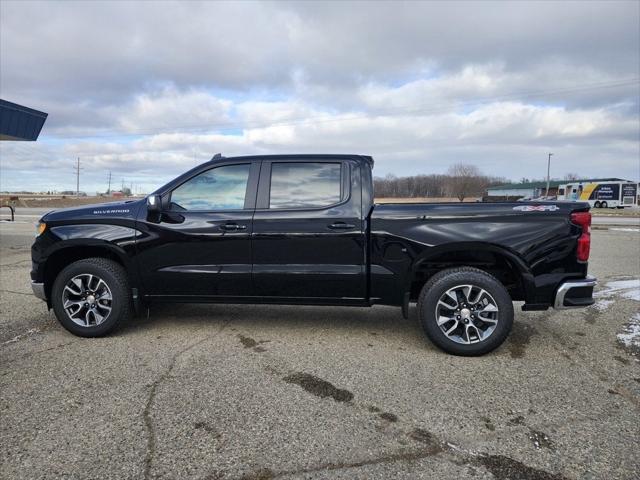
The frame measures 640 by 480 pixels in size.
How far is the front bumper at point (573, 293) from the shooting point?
407cm

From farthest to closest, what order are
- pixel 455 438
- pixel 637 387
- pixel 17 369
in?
pixel 17 369, pixel 637 387, pixel 455 438

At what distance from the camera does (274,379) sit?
3.60m

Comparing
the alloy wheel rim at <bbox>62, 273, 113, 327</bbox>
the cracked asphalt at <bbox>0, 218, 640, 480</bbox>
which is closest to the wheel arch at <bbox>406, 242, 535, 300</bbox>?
the cracked asphalt at <bbox>0, 218, 640, 480</bbox>

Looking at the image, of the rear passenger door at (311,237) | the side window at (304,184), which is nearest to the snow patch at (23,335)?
the rear passenger door at (311,237)

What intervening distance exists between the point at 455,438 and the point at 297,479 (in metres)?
1.02

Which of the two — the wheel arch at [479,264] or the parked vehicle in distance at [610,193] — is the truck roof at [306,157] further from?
the parked vehicle in distance at [610,193]

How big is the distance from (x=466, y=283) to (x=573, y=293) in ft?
3.13

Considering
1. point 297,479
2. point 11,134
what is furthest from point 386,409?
point 11,134

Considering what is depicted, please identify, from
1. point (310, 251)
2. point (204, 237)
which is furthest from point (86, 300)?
point (310, 251)

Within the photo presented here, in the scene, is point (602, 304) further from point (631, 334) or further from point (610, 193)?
point (610, 193)

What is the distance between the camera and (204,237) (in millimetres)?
4484

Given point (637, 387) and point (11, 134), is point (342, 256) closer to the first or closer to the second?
point (637, 387)

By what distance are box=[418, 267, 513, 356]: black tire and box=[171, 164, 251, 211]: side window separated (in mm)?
2061

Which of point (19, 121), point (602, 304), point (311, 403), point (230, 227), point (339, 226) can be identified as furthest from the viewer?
point (19, 121)
